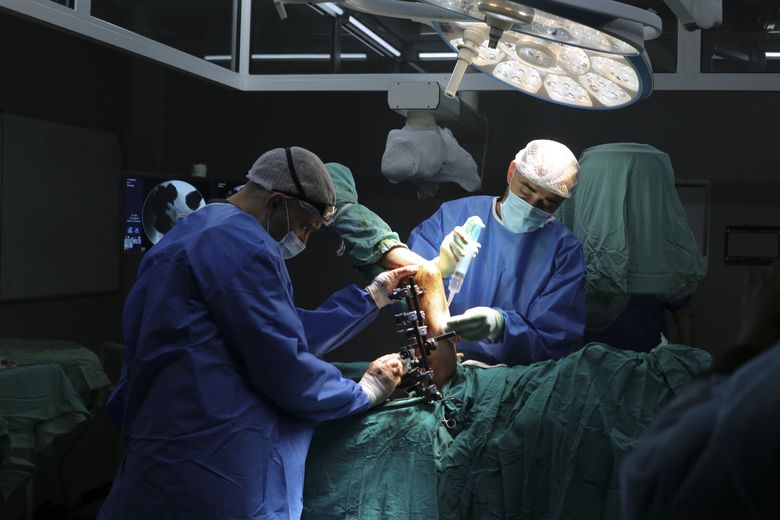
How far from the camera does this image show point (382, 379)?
2.22 m

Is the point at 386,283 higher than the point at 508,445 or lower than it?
higher

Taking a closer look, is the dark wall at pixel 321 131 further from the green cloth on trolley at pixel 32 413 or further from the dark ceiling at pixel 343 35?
the green cloth on trolley at pixel 32 413

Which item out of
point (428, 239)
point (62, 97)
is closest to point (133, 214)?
point (62, 97)

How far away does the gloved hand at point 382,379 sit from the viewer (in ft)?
7.20

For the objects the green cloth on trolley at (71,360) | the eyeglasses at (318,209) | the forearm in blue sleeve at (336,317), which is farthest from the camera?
the green cloth on trolley at (71,360)

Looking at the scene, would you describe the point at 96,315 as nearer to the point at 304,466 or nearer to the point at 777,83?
the point at 304,466

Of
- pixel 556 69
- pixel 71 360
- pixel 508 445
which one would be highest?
pixel 556 69

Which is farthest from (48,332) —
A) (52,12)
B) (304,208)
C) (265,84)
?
(304,208)

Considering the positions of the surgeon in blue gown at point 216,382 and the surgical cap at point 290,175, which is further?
the surgical cap at point 290,175

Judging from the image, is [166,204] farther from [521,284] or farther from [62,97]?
[521,284]

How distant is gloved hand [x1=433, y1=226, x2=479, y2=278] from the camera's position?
8.06ft

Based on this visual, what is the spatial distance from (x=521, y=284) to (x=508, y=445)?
0.75 m

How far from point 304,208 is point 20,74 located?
306cm

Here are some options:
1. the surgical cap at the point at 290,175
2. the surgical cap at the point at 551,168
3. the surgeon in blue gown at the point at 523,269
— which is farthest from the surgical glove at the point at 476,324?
the surgical cap at the point at 290,175
